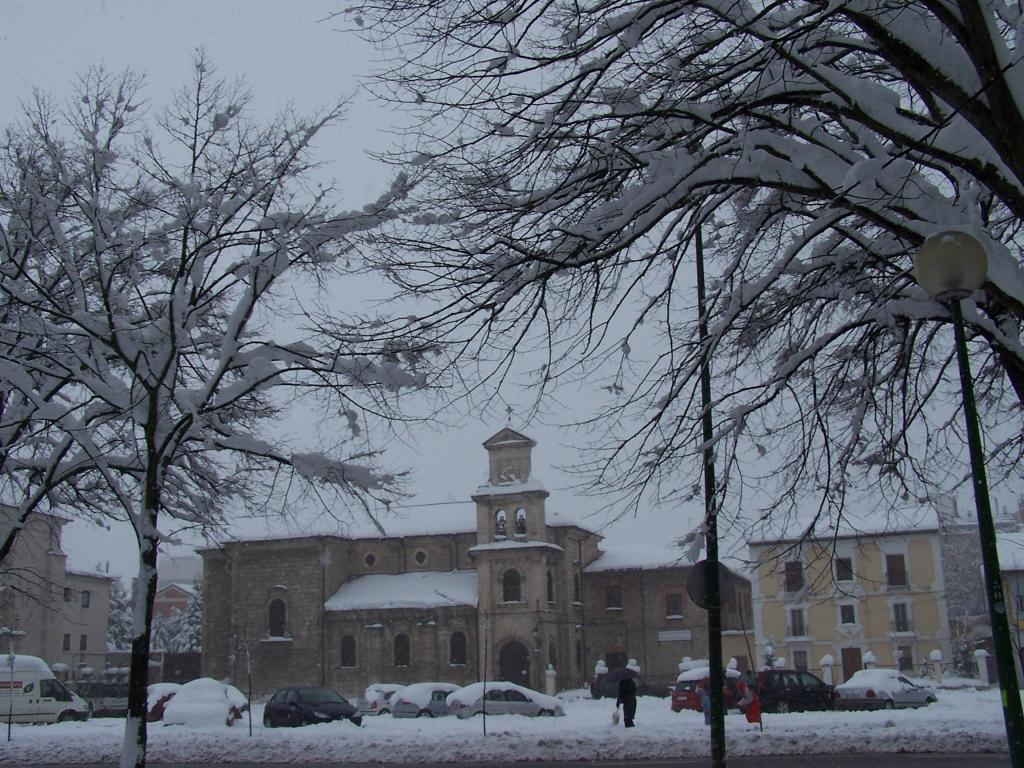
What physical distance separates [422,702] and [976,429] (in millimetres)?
32394

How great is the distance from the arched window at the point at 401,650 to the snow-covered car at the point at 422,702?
1768 cm

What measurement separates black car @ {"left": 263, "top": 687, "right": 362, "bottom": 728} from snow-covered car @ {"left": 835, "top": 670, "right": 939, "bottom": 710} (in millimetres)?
15788

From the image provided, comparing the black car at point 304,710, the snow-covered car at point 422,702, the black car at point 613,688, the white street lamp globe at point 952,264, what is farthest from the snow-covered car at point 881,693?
the white street lamp globe at point 952,264

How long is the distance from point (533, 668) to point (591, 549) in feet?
38.5

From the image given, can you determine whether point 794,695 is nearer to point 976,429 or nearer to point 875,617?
point 875,617

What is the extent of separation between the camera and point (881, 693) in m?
31.4

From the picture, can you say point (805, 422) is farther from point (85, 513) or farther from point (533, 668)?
point (533, 668)

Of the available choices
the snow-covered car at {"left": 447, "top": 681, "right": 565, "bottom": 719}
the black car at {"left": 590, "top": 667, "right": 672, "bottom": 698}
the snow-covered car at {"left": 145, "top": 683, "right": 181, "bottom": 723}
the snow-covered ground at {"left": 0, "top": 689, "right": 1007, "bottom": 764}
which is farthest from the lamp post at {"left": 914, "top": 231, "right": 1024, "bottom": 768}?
the black car at {"left": 590, "top": 667, "right": 672, "bottom": 698}

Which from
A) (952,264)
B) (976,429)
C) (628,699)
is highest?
(952,264)

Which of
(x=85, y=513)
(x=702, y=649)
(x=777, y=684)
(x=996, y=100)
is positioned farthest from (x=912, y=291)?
(x=702, y=649)

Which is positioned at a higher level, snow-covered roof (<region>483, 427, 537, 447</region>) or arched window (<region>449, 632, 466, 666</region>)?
snow-covered roof (<region>483, 427, 537, 447</region>)

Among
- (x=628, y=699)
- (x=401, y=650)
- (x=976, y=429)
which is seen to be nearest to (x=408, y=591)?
(x=401, y=650)

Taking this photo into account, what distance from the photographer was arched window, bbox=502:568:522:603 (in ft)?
176

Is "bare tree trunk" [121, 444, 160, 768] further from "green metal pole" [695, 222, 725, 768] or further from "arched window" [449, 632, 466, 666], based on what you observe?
"arched window" [449, 632, 466, 666]
